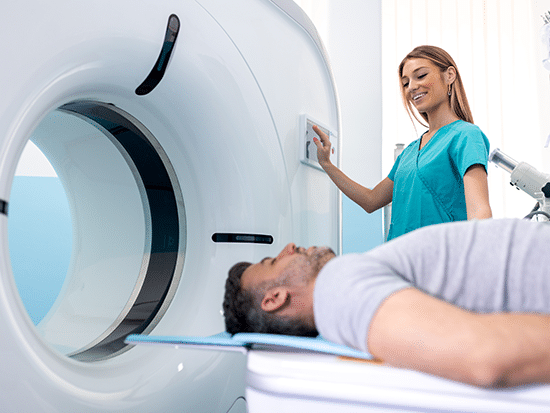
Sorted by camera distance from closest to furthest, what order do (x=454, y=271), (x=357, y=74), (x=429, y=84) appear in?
1. (x=454, y=271)
2. (x=429, y=84)
3. (x=357, y=74)

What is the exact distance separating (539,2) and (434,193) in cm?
180

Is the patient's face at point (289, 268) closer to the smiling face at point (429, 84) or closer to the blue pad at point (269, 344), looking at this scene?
the blue pad at point (269, 344)

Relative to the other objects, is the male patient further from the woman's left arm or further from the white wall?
the white wall

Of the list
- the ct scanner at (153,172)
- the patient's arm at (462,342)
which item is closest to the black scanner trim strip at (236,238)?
the ct scanner at (153,172)

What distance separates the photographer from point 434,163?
52.2 inches

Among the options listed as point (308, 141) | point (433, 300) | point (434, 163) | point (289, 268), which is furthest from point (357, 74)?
point (433, 300)

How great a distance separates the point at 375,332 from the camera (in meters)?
0.52

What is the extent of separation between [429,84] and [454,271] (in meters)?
0.94

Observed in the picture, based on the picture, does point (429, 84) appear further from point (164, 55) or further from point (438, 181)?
point (164, 55)

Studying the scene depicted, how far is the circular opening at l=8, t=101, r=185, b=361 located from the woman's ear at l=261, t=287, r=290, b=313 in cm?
30

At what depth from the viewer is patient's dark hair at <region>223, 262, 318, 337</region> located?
822 millimetres

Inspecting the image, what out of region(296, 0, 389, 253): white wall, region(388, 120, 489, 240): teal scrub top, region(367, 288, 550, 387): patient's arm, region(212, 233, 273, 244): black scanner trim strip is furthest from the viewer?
region(296, 0, 389, 253): white wall

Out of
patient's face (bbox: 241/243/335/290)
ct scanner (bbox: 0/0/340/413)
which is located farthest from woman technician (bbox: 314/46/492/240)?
patient's face (bbox: 241/243/335/290)

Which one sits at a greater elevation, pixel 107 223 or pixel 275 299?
pixel 107 223
